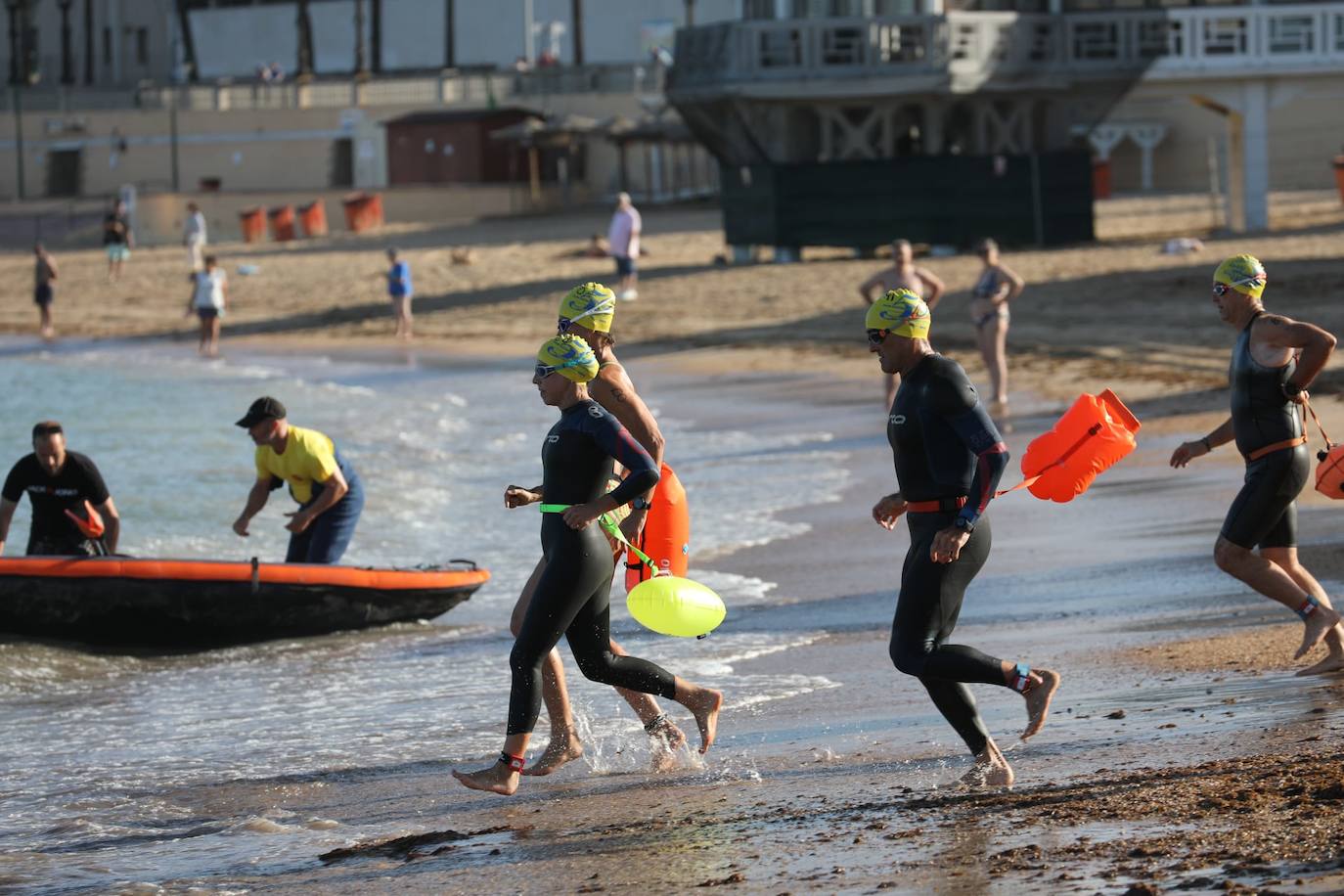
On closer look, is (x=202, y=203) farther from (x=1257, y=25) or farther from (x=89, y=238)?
(x=1257, y=25)

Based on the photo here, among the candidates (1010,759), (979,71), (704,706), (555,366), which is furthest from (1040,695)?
(979,71)

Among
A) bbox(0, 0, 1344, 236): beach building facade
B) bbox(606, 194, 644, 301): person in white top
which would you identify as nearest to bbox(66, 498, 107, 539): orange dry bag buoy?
bbox(606, 194, 644, 301): person in white top

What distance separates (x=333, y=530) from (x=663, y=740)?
3.80 metres

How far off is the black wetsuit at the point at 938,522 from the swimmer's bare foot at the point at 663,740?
4.06 feet

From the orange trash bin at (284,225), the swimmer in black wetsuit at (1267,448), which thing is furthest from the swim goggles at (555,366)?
the orange trash bin at (284,225)

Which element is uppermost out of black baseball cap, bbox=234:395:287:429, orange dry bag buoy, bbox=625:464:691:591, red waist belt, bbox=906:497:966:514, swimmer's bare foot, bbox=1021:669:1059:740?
red waist belt, bbox=906:497:966:514

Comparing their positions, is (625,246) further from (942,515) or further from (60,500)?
(942,515)

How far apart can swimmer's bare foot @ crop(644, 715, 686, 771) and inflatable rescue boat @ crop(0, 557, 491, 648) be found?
3.58 meters

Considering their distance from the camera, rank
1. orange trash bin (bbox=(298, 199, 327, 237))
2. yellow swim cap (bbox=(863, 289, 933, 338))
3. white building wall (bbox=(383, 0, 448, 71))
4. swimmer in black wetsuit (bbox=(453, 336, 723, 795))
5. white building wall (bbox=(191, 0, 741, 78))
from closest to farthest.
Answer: yellow swim cap (bbox=(863, 289, 933, 338)) → swimmer in black wetsuit (bbox=(453, 336, 723, 795)) → orange trash bin (bbox=(298, 199, 327, 237)) → white building wall (bbox=(191, 0, 741, 78)) → white building wall (bbox=(383, 0, 448, 71))

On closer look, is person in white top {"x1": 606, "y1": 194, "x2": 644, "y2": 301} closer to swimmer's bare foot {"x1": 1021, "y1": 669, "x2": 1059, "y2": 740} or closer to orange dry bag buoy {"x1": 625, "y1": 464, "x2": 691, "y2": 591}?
orange dry bag buoy {"x1": 625, "y1": 464, "x2": 691, "y2": 591}

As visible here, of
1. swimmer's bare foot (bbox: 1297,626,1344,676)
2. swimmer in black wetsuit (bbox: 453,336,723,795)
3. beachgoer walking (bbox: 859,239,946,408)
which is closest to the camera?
swimmer in black wetsuit (bbox: 453,336,723,795)

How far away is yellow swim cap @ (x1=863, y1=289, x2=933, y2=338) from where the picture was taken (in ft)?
20.3

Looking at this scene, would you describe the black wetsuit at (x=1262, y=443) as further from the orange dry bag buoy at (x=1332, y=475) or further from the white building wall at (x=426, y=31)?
the white building wall at (x=426, y=31)

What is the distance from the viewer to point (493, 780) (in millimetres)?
6496
